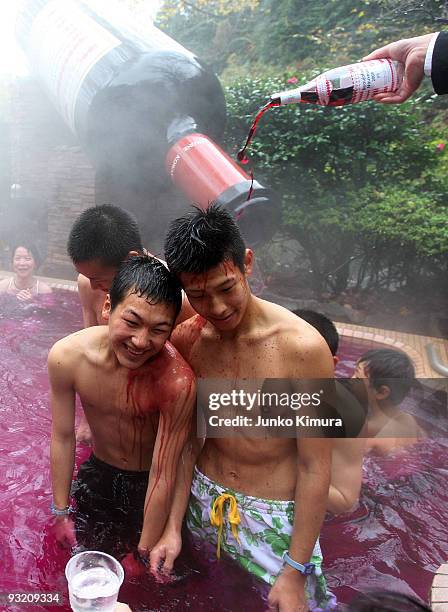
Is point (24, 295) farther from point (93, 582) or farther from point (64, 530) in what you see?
point (93, 582)

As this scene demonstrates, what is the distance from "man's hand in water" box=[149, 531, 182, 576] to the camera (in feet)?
7.31

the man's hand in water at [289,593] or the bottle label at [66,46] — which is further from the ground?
the bottle label at [66,46]

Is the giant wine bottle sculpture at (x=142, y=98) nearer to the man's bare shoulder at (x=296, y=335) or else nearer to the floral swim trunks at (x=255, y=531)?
the man's bare shoulder at (x=296, y=335)

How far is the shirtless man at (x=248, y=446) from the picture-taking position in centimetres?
191

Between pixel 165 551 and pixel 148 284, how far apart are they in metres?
1.23

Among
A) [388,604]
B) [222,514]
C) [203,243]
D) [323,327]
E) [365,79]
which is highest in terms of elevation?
[365,79]

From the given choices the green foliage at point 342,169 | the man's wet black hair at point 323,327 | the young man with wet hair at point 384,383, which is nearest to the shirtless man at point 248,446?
the man's wet black hair at point 323,327

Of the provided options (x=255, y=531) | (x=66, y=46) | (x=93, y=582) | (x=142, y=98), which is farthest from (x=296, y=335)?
(x=66, y=46)

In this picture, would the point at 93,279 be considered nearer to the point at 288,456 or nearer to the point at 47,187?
the point at 288,456

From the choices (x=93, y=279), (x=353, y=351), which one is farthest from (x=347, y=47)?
(x=93, y=279)

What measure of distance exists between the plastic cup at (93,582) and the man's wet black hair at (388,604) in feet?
2.80

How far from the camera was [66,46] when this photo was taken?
7035 millimetres

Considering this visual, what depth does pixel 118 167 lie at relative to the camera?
791 cm

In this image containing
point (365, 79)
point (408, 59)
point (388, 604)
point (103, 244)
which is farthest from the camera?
point (365, 79)
